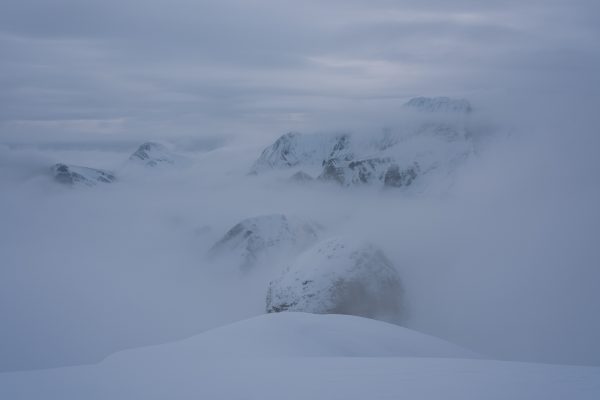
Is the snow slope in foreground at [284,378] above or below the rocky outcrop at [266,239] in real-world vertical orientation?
above

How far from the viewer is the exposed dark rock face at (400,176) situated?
17225 centimetres

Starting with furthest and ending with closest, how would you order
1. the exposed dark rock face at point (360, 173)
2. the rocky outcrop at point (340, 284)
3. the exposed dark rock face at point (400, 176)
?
the exposed dark rock face at point (360, 173) < the exposed dark rock face at point (400, 176) < the rocky outcrop at point (340, 284)

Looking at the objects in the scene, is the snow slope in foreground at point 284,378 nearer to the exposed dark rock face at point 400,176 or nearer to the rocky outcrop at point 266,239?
the rocky outcrop at point 266,239

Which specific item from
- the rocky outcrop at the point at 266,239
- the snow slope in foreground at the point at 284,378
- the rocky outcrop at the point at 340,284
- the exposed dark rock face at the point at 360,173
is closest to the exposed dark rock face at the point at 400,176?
the exposed dark rock face at the point at 360,173

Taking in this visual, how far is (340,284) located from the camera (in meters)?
32.9

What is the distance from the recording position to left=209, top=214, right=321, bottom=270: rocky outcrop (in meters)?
78.9

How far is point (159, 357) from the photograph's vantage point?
39.5ft

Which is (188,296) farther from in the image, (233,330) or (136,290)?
(233,330)

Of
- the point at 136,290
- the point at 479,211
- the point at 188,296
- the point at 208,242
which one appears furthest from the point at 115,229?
the point at 479,211

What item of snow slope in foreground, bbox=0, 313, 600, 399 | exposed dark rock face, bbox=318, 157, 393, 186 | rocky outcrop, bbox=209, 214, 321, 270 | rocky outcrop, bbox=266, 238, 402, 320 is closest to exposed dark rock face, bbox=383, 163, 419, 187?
exposed dark rock face, bbox=318, 157, 393, 186

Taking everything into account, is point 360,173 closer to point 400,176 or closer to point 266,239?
point 400,176

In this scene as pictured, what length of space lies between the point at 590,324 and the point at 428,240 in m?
25.5

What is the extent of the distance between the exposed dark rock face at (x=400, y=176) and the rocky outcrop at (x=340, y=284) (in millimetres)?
137700

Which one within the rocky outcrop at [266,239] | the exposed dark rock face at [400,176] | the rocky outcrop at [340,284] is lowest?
the rocky outcrop at [266,239]
